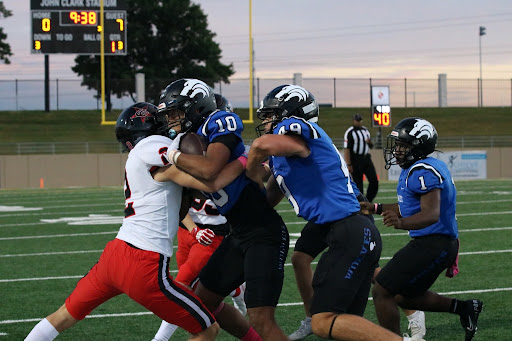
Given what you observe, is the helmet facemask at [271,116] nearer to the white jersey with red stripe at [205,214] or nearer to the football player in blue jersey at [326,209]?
the football player in blue jersey at [326,209]

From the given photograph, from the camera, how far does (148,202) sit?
167 inches

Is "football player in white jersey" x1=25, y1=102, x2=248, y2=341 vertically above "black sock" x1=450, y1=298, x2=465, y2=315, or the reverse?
"football player in white jersey" x1=25, y1=102, x2=248, y2=341

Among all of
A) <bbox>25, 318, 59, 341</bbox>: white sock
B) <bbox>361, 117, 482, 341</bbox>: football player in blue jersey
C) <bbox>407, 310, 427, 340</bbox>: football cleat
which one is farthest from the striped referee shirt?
<bbox>25, 318, 59, 341</bbox>: white sock

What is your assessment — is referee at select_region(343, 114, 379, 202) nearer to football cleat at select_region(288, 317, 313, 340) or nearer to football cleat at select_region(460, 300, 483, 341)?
football cleat at select_region(288, 317, 313, 340)

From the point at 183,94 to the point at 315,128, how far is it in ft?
2.47

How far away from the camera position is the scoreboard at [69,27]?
95.4 feet

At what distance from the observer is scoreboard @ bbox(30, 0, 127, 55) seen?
29.1 m

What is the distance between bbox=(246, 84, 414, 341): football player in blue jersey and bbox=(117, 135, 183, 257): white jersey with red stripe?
0.47m

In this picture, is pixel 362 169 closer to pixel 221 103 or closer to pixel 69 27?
pixel 221 103

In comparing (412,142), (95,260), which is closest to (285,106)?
(412,142)

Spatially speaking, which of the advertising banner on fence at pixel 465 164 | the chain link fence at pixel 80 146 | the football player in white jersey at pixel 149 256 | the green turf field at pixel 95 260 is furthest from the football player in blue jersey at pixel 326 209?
the chain link fence at pixel 80 146

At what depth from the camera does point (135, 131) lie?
177 inches

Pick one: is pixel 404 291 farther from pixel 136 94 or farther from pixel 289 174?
pixel 136 94

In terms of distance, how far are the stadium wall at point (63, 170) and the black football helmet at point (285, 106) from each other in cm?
2600
